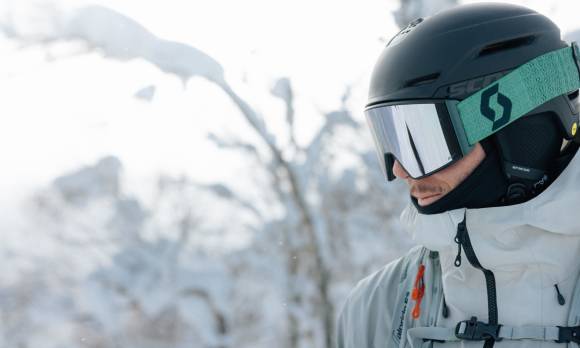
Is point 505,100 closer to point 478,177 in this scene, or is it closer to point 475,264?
point 478,177

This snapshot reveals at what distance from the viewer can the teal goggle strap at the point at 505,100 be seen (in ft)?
4.42

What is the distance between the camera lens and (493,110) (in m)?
1.35

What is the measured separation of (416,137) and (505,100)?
23cm

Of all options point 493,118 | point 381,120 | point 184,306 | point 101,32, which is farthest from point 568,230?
point 184,306

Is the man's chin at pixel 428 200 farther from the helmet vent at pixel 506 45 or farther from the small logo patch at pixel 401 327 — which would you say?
the helmet vent at pixel 506 45

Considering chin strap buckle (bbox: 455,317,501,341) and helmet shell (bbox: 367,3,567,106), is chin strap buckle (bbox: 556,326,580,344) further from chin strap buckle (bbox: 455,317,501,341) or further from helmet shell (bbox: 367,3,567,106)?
helmet shell (bbox: 367,3,567,106)

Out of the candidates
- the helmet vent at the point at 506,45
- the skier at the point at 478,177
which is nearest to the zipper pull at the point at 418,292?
the skier at the point at 478,177

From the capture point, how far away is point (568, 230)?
1.18 meters

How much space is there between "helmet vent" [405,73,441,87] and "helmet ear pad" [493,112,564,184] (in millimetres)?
203

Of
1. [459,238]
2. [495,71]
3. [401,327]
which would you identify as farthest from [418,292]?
[495,71]

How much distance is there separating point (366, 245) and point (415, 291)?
6.53m

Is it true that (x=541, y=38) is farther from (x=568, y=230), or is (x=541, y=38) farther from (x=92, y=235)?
(x=92, y=235)

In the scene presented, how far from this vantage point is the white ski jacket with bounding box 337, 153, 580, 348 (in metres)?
1.18

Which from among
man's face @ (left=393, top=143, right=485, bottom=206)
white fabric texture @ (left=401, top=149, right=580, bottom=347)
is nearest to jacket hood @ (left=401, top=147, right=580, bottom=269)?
white fabric texture @ (left=401, top=149, right=580, bottom=347)
